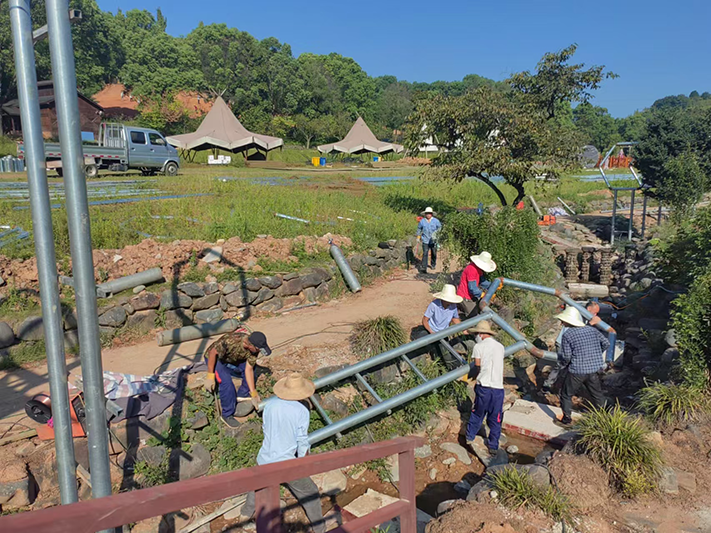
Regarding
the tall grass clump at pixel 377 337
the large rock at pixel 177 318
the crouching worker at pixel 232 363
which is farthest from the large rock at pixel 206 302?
the crouching worker at pixel 232 363

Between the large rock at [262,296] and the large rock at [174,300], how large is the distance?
1.17m

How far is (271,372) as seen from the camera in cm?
719

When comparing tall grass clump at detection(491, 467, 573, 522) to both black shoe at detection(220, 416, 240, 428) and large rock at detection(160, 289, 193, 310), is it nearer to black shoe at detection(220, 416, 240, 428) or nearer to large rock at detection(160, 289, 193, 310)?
black shoe at detection(220, 416, 240, 428)

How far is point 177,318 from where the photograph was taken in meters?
8.69

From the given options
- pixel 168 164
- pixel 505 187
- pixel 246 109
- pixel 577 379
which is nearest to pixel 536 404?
pixel 577 379

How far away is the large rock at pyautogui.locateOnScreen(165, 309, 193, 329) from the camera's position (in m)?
8.61

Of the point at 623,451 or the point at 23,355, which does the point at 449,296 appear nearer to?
the point at 623,451

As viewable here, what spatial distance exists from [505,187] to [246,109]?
118ft

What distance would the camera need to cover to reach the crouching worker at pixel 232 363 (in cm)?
561

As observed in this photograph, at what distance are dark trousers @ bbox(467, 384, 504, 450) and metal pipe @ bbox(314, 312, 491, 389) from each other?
36.7 inches

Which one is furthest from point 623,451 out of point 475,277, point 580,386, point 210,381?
point 210,381

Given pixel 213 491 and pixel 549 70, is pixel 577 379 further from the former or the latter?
pixel 549 70

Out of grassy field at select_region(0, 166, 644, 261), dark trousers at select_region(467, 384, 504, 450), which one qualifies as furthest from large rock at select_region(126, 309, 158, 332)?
dark trousers at select_region(467, 384, 504, 450)

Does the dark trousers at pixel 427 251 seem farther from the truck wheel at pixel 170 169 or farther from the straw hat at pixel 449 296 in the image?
the truck wheel at pixel 170 169
